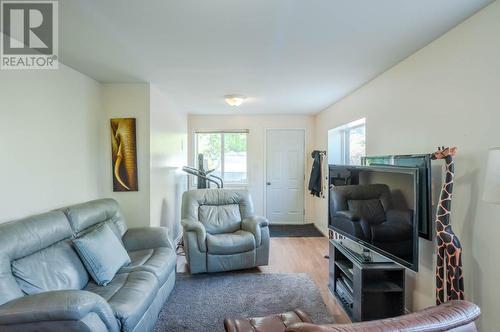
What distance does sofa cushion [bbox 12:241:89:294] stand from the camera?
5.80 feet

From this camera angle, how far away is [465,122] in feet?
6.05

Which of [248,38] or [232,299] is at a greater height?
[248,38]

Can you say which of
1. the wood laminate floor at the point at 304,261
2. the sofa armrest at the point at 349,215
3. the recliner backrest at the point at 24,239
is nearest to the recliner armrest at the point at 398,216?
the sofa armrest at the point at 349,215

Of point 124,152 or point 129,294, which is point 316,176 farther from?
point 129,294

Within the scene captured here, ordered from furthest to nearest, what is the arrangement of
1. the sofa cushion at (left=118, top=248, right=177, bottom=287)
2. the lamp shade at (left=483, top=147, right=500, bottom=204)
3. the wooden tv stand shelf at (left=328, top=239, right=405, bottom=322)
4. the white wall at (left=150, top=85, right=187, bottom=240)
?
the white wall at (left=150, top=85, right=187, bottom=240) → the sofa cushion at (left=118, top=248, right=177, bottom=287) → the wooden tv stand shelf at (left=328, top=239, right=405, bottom=322) → the lamp shade at (left=483, top=147, right=500, bottom=204)

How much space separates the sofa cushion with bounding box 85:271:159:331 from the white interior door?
12.7ft

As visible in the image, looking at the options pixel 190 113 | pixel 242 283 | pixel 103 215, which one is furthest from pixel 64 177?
pixel 190 113

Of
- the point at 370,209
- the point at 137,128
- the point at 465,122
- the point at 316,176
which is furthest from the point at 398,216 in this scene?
the point at 316,176

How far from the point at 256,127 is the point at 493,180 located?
15.4 feet

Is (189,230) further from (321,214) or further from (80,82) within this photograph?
(321,214)

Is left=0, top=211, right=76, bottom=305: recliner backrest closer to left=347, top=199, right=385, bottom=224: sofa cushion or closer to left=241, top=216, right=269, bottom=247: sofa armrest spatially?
left=241, top=216, right=269, bottom=247: sofa armrest

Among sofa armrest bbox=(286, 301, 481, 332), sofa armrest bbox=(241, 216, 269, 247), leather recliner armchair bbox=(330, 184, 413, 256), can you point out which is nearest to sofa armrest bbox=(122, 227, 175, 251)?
sofa armrest bbox=(241, 216, 269, 247)

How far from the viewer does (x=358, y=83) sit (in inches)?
132

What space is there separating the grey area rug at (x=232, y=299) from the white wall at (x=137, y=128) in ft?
3.52
